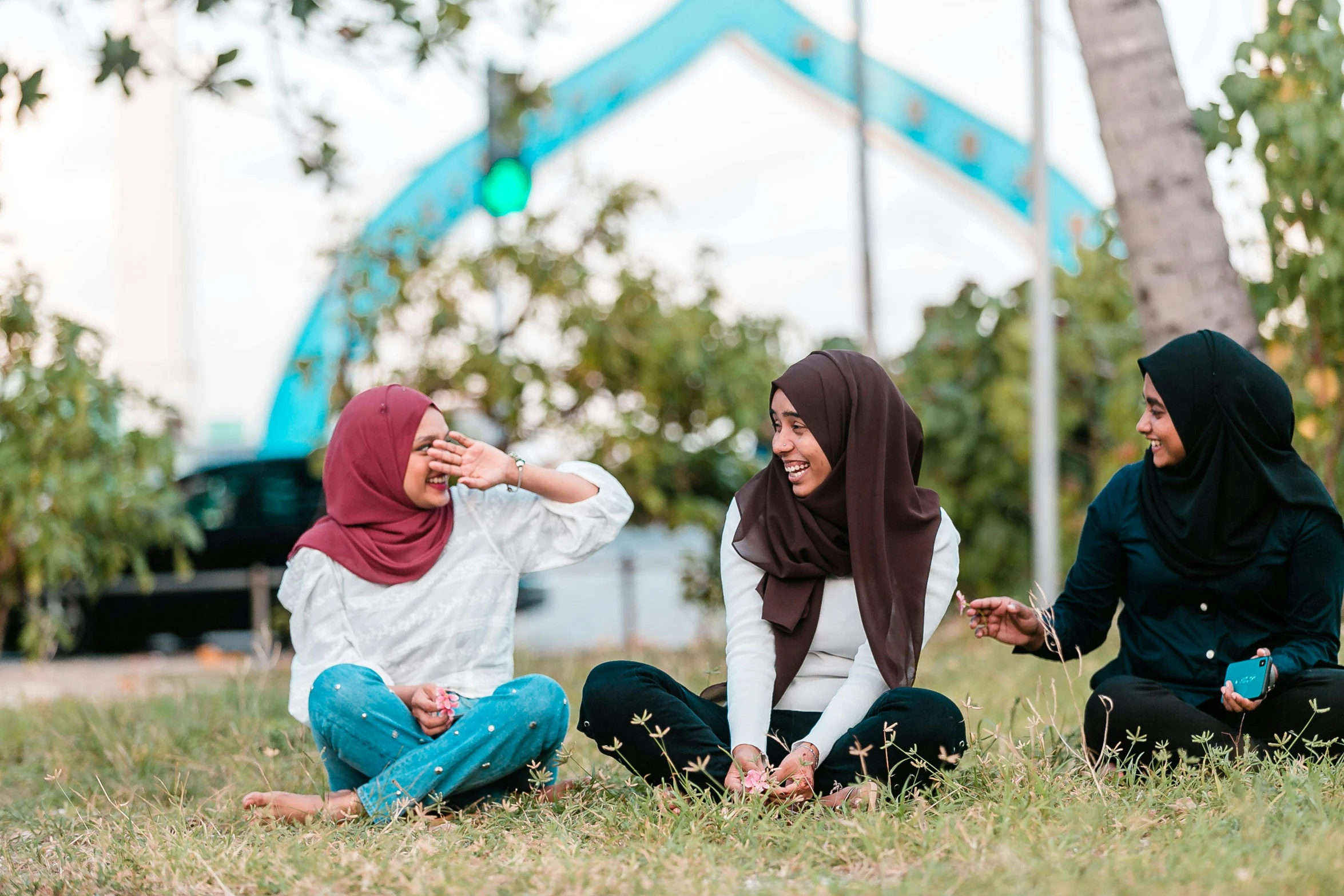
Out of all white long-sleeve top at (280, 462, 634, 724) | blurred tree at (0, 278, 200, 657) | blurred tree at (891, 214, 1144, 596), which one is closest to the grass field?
white long-sleeve top at (280, 462, 634, 724)

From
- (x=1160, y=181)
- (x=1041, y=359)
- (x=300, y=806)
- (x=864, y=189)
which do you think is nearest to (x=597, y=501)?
(x=300, y=806)

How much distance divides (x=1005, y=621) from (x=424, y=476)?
145cm

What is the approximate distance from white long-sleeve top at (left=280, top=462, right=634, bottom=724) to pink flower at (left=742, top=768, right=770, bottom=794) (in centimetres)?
77

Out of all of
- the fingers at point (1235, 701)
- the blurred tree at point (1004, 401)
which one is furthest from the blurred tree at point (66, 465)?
the fingers at point (1235, 701)

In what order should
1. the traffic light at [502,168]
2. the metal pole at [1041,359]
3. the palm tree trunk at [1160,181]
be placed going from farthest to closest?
the metal pole at [1041,359]
the traffic light at [502,168]
the palm tree trunk at [1160,181]

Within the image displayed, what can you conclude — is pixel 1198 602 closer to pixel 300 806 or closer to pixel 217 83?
pixel 300 806

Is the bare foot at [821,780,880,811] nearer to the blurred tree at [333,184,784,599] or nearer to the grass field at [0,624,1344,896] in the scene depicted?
Answer: the grass field at [0,624,1344,896]

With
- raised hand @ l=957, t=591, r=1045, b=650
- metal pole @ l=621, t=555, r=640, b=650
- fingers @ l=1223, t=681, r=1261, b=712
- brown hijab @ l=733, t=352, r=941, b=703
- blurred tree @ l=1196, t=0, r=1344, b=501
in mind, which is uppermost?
blurred tree @ l=1196, t=0, r=1344, b=501

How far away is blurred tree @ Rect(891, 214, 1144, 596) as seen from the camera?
28.2ft

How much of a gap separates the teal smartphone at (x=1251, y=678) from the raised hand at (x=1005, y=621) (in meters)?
0.44

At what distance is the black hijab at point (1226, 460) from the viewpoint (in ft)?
10.2

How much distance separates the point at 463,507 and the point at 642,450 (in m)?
4.32

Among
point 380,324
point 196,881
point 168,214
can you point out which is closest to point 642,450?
point 380,324

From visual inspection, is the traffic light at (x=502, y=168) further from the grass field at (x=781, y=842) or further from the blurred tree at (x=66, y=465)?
the grass field at (x=781, y=842)
